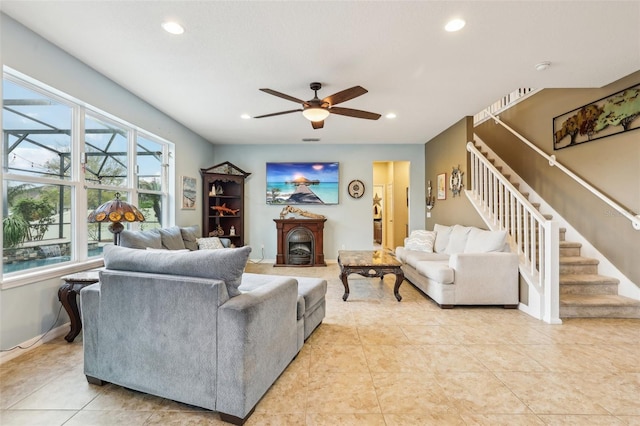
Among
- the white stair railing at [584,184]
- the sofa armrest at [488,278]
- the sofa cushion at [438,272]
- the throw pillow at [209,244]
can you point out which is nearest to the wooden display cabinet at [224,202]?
the throw pillow at [209,244]

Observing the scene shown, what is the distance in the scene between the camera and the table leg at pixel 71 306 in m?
2.34

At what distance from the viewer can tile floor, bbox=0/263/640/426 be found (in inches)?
60.6

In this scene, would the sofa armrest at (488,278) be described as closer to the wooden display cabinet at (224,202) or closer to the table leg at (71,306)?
the table leg at (71,306)

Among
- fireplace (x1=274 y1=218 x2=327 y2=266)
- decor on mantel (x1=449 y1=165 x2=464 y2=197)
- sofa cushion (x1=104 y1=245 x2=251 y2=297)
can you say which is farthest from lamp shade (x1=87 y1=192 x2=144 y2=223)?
decor on mantel (x1=449 y1=165 x2=464 y2=197)

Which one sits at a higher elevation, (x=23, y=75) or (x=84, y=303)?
(x=23, y=75)

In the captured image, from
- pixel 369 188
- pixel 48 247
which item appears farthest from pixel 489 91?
pixel 48 247

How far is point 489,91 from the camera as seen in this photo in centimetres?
342

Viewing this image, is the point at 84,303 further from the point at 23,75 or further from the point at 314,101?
the point at 314,101

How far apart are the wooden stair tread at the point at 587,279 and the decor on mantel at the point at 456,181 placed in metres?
1.89

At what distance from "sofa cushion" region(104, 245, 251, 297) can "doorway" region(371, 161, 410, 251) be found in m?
6.05

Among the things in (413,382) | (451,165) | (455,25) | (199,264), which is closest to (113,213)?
(199,264)

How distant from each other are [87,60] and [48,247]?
6.10 ft

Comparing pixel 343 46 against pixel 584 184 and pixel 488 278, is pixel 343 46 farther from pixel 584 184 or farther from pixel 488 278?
pixel 584 184

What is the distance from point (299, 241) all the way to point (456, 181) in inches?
125
